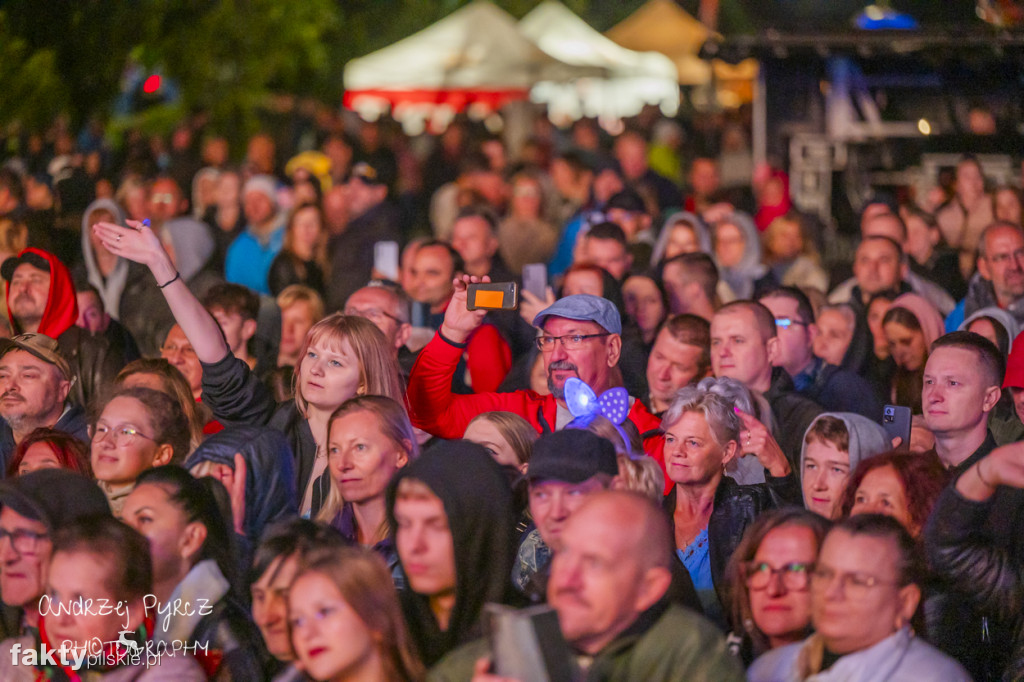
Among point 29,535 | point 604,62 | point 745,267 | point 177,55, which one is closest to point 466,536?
point 29,535

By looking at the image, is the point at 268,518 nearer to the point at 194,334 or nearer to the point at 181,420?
the point at 181,420

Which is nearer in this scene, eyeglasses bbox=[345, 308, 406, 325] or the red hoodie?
eyeglasses bbox=[345, 308, 406, 325]

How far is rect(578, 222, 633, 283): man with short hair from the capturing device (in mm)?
7691

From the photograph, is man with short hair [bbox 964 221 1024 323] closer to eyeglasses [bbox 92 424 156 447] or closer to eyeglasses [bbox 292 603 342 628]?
eyeglasses [bbox 92 424 156 447]

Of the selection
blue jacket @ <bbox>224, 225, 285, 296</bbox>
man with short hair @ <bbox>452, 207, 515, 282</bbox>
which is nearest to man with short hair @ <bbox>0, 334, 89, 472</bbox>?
man with short hair @ <bbox>452, 207, 515, 282</bbox>

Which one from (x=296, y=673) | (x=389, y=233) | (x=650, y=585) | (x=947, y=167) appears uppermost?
(x=947, y=167)

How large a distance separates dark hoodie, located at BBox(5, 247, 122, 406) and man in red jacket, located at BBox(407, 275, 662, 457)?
1858 millimetres

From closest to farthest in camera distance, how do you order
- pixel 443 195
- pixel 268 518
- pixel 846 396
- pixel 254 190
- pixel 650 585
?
→ pixel 650 585, pixel 268 518, pixel 846 396, pixel 254 190, pixel 443 195

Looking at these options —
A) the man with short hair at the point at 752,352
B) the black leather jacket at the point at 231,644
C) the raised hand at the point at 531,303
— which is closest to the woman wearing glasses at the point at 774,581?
the black leather jacket at the point at 231,644

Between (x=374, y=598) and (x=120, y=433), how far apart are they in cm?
A: 166

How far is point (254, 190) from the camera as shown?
31.2 feet

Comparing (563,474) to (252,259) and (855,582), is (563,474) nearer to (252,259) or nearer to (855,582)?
(855,582)

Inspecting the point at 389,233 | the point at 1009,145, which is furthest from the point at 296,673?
the point at 1009,145

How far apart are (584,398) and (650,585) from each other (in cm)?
152
